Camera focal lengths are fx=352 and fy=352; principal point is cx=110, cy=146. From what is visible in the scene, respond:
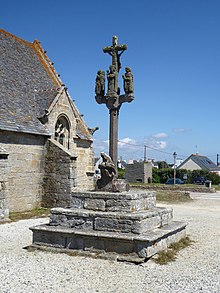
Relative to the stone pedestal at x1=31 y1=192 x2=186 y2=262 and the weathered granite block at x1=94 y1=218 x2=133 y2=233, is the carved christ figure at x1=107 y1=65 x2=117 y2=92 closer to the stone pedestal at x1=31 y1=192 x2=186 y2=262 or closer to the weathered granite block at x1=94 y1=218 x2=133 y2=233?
the stone pedestal at x1=31 y1=192 x2=186 y2=262

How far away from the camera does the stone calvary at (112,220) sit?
6.82 m

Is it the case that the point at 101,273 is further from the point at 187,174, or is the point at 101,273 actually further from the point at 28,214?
the point at 187,174

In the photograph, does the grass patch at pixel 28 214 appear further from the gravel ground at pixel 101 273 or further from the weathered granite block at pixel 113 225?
the weathered granite block at pixel 113 225

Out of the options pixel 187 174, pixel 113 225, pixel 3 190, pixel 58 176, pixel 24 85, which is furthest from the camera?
pixel 187 174

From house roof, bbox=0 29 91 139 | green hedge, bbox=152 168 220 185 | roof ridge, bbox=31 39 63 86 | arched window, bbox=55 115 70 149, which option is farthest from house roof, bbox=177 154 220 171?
arched window, bbox=55 115 70 149

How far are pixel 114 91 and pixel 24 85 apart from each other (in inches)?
356

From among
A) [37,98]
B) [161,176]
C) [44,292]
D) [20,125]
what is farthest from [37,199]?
[161,176]

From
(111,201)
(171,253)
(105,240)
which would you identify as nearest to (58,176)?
(111,201)

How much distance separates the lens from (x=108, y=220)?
23.6 ft

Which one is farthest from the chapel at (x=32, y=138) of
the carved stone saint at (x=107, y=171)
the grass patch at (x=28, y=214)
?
the carved stone saint at (x=107, y=171)

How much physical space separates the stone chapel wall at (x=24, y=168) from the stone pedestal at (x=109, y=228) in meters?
6.29

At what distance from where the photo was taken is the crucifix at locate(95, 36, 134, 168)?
26.9 ft

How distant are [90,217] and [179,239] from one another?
251 cm

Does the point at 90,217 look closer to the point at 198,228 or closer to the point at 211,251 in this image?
the point at 211,251
